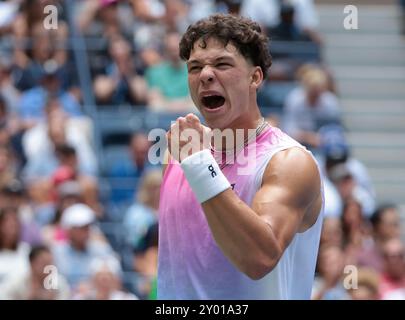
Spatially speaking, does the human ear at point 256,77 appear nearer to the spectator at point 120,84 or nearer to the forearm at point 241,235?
the forearm at point 241,235

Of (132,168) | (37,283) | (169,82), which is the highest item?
(169,82)

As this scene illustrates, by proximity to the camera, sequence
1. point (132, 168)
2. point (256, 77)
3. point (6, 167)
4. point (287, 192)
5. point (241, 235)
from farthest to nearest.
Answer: point (132, 168) < point (6, 167) < point (256, 77) < point (287, 192) < point (241, 235)

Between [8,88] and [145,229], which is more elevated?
[8,88]

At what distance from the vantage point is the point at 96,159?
9781 mm

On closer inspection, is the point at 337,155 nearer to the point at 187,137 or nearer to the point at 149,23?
the point at 149,23

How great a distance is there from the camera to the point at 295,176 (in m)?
3.65

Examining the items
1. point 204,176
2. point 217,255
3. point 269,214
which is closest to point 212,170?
point 204,176

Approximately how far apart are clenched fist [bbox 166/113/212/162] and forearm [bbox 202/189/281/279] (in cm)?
21

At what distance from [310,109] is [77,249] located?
9.75ft

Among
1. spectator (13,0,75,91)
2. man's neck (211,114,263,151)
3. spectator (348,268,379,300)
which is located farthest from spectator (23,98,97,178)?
man's neck (211,114,263,151)

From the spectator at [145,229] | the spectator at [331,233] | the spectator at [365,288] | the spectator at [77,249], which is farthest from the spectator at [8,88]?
the spectator at [365,288]

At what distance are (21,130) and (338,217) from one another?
2.79 meters

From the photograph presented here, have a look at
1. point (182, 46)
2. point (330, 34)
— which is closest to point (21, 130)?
point (330, 34)

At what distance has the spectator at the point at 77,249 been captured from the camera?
8148 mm
